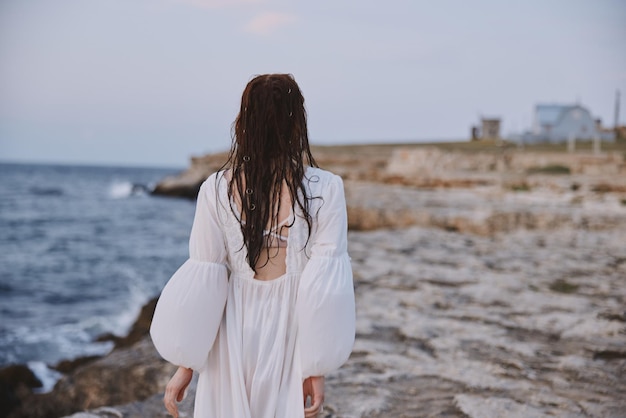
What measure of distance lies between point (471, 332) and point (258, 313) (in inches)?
124

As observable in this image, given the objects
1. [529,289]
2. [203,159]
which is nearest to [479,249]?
[529,289]

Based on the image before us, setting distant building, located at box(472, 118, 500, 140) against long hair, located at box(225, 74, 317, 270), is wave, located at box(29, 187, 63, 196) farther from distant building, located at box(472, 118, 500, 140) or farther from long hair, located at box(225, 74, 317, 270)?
long hair, located at box(225, 74, 317, 270)

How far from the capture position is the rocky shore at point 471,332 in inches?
140

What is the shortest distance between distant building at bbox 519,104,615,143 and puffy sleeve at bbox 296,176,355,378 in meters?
47.6

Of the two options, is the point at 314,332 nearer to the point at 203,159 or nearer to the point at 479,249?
the point at 479,249

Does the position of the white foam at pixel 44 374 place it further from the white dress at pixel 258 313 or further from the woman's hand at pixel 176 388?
the white dress at pixel 258 313

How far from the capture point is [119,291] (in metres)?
14.4

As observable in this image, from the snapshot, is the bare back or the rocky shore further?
the rocky shore

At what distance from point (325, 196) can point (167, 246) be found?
2167cm

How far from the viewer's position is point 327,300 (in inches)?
81.4

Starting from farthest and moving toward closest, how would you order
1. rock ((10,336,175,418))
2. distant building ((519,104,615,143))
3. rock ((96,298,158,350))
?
distant building ((519,104,615,143)) < rock ((96,298,158,350)) < rock ((10,336,175,418))

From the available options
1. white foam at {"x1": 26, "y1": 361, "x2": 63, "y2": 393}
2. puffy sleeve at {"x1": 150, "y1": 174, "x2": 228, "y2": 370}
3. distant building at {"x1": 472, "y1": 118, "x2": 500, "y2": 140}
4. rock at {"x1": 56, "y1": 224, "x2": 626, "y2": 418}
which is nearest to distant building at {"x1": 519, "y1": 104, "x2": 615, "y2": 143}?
distant building at {"x1": 472, "y1": 118, "x2": 500, "y2": 140}

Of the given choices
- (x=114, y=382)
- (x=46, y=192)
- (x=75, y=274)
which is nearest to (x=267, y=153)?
(x=114, y=382)

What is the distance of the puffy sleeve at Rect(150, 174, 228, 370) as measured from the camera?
212 cm
